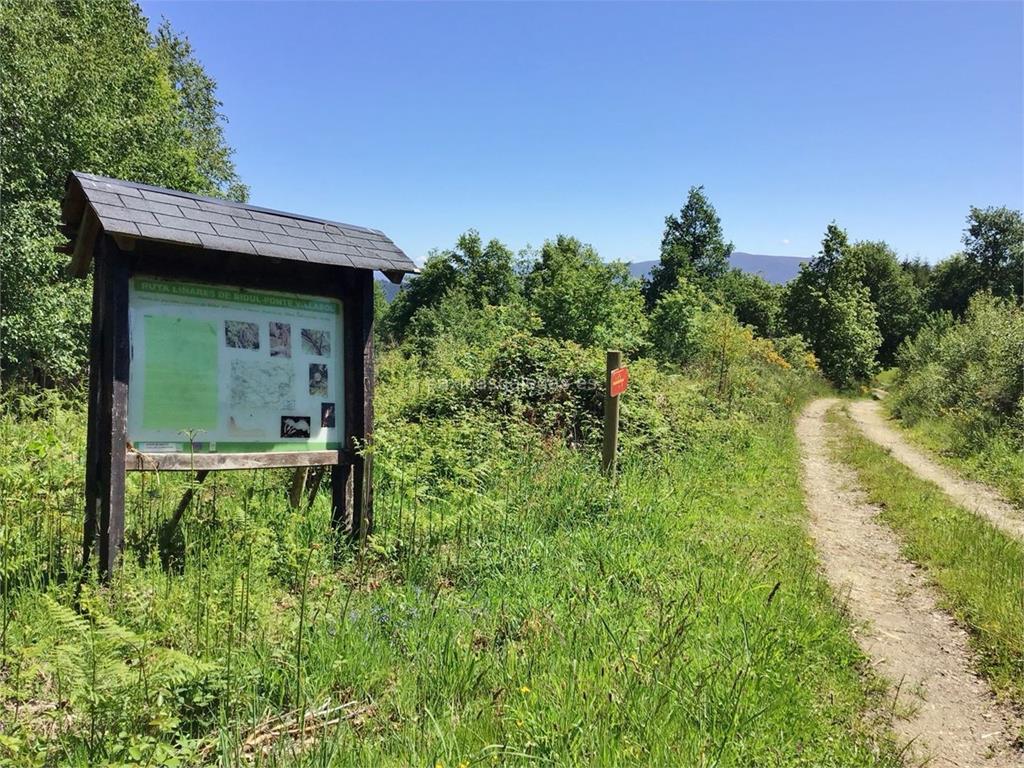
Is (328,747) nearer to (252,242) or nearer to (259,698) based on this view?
(259,698)

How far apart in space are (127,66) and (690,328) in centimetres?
2055

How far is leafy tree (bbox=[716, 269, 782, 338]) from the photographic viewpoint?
46625 mm

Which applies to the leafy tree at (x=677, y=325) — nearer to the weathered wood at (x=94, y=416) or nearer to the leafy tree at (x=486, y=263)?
the weathered wood at (x=94, y=416)

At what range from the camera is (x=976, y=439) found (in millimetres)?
12578

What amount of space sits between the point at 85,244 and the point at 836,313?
40.7 metres

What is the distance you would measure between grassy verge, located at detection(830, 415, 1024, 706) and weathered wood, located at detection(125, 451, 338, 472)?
467 centimetres

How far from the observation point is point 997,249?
46.5 m

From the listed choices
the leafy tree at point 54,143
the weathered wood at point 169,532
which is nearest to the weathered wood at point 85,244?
the weathered wood at point 169,532

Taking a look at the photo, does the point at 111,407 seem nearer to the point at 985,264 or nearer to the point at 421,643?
the point at 421,643

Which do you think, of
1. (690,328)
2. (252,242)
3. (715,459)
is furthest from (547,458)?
(690,328)

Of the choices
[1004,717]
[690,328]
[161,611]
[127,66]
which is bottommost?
[1004,717]

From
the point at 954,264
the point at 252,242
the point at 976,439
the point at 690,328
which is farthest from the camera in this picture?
the point at 954,264

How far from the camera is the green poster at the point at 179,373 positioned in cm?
377

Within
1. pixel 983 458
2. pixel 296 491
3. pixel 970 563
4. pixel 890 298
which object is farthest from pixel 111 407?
pixel 890 298
